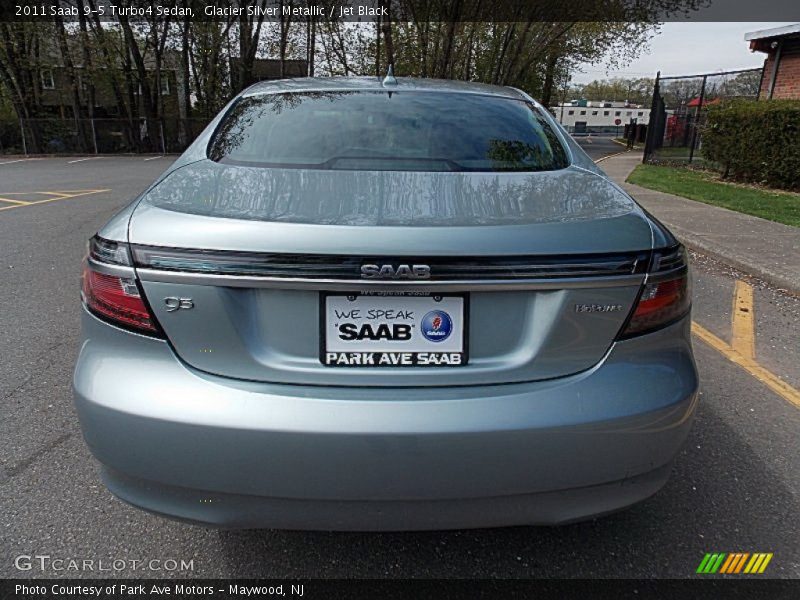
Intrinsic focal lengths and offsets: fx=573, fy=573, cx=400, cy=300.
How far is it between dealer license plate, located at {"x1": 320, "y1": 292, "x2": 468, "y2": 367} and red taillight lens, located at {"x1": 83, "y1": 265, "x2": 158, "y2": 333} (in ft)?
1.64

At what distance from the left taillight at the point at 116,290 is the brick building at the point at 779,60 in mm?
17656

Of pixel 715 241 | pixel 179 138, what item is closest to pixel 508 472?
pixel 715 241

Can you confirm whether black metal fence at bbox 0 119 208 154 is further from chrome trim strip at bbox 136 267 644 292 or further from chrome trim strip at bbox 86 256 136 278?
chrome trim strip at bbox 136 267 644 292

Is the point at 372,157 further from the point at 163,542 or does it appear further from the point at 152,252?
the point at 163,542

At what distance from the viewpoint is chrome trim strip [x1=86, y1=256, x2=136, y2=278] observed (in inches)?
61.6

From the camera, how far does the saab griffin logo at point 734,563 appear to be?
77.8 inches

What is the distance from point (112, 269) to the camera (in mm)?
1598

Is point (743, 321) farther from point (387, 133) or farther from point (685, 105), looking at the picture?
point (685, 105)

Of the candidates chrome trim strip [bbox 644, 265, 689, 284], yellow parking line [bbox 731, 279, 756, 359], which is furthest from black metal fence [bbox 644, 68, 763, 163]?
chrome trim strip [bbox 644, 265, 689, 284]

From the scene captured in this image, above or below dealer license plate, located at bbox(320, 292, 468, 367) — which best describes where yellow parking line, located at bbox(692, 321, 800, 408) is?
below

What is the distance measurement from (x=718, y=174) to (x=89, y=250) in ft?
50.9

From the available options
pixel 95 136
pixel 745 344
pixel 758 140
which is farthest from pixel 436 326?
pixel 95 136

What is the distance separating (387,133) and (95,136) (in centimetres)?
2894

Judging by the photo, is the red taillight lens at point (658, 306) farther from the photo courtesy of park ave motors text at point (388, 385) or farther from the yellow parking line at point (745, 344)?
the yellow parking line at point (745, 344)
